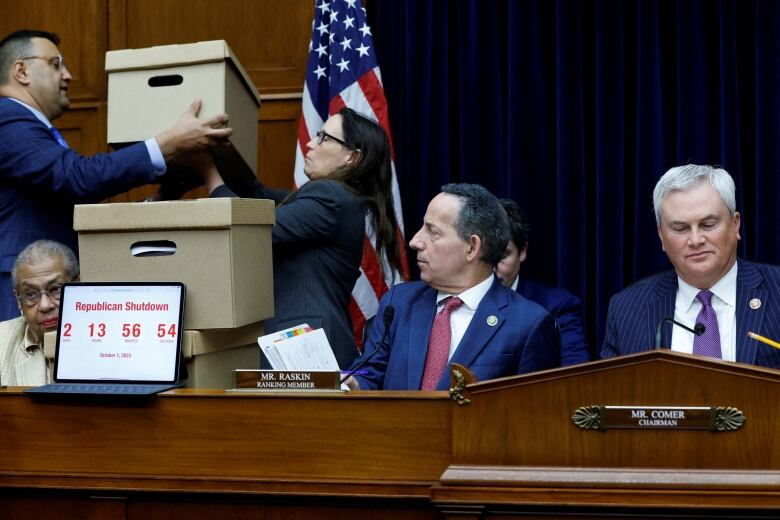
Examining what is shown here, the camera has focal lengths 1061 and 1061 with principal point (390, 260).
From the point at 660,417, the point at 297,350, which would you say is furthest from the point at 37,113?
the point at 660,417

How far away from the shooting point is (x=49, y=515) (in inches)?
84.4

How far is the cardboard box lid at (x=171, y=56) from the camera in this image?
114 inches

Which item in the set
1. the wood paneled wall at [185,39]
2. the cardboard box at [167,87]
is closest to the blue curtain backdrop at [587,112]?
the wood paneled wall at [185,39]

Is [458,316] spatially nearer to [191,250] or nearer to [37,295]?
[191,250]

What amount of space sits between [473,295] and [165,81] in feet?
3.56

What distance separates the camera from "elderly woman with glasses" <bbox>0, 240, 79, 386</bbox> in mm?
2953

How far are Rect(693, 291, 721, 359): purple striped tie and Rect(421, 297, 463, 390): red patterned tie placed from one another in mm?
587

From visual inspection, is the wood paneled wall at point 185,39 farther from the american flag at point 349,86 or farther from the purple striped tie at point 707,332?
the purple striped tie at point 707,332

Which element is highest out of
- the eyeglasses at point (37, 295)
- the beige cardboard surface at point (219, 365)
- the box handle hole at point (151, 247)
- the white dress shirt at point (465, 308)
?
the box handle hole at point (151, 247)

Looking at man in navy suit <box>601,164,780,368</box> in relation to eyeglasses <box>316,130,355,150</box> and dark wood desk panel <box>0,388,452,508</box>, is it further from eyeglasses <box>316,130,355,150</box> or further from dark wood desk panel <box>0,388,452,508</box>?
eyeglasses <box>316,130,355,150</box>

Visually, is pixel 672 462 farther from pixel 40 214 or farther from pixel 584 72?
pixel 584 72

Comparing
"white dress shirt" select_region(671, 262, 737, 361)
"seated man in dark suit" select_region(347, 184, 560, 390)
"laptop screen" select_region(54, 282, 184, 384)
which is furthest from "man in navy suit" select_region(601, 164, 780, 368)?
"laptop screen" select_region(54, 282, 184, 384)

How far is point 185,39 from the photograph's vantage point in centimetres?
457

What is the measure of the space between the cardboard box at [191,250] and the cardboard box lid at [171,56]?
0.56 m
